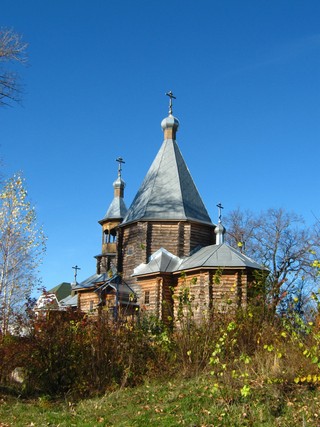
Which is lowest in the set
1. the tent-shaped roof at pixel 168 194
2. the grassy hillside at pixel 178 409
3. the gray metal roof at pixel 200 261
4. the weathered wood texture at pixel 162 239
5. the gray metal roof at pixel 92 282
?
the grassy hillside at pixel 178 409

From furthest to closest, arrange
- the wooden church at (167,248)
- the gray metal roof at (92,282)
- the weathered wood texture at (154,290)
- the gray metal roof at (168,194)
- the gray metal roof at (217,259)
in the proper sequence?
the gray metal roof at (92,282) < the gray metal roof at (168,194) < the weathered wood texture at (154,290) < the wooden church at (167,248) < the gray metal roof at (217,259)

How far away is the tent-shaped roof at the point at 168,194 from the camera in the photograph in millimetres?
25078

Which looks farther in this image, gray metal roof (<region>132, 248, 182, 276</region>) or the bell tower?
the bell tower

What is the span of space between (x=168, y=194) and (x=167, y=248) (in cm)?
296

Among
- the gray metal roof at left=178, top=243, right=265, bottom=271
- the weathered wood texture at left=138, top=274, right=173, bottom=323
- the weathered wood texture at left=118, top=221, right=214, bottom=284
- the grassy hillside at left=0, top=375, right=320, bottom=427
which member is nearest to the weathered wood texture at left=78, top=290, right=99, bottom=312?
the weathered wood texture at left=118, top=221, right=214, bottom=284

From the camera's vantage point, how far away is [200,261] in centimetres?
2233

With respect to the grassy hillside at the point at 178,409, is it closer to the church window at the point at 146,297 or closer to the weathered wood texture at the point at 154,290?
the weathered wood texture at the point at 154,290

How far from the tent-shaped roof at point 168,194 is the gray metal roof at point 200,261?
1.90 metres

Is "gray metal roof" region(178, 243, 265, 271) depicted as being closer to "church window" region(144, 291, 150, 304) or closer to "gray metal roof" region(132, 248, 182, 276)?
"gray metal roof" region(132, 248, 182, 276)

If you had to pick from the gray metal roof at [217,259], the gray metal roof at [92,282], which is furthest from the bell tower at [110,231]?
the gray metal roof at [217,259]

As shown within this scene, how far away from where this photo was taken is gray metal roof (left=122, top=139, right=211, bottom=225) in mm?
25078

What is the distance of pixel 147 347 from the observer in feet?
34.3

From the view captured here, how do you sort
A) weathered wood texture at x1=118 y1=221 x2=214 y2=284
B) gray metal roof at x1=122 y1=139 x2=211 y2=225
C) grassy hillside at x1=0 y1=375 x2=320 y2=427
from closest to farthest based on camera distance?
1. grassy hillside at x1=0 y1=375 x2=320 y2=427
2. weathered wood texture at x1=118 y1=221 x2=214 y2=284
3. gray metal roof at x1=122 y1=139 x2=211 y2=225

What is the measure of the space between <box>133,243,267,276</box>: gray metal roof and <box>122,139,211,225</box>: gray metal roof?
74.5 inches
